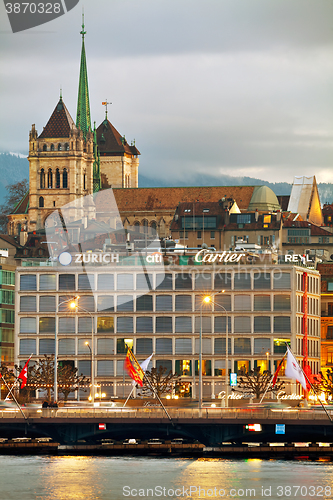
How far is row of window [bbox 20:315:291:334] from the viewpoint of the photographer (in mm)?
160500

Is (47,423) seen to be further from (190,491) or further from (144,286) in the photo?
(144,286)

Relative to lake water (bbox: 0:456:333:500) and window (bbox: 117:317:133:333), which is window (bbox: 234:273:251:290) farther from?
lake water (bbox: 0:456:333:500)

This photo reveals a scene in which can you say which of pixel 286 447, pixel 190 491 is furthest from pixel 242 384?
pixel 190 491

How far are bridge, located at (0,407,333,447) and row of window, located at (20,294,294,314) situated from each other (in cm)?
6137

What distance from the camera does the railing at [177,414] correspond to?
95.9 meters

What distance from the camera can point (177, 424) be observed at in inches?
3826

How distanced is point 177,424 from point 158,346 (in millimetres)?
63978

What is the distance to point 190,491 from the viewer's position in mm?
79750

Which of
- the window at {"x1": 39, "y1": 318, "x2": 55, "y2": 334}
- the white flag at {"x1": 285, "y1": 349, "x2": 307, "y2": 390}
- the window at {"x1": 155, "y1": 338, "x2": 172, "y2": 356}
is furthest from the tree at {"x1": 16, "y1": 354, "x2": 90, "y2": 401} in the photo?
the white flag at {"x1": 285, "y1": 349, "x2": 307, "y2": 390}

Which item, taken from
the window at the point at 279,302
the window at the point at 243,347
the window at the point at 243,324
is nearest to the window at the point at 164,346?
the window at the point at 243,347

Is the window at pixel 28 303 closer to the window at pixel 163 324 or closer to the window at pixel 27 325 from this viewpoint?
the window at pixel 27 325

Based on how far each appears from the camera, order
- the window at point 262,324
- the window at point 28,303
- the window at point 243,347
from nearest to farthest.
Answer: the window at point 243,347, the window at point 262,324, the window at point 28,303

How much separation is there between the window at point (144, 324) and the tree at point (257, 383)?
49.4 ft

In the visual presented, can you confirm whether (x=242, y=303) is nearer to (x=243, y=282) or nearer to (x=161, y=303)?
(x=243, y=282)
